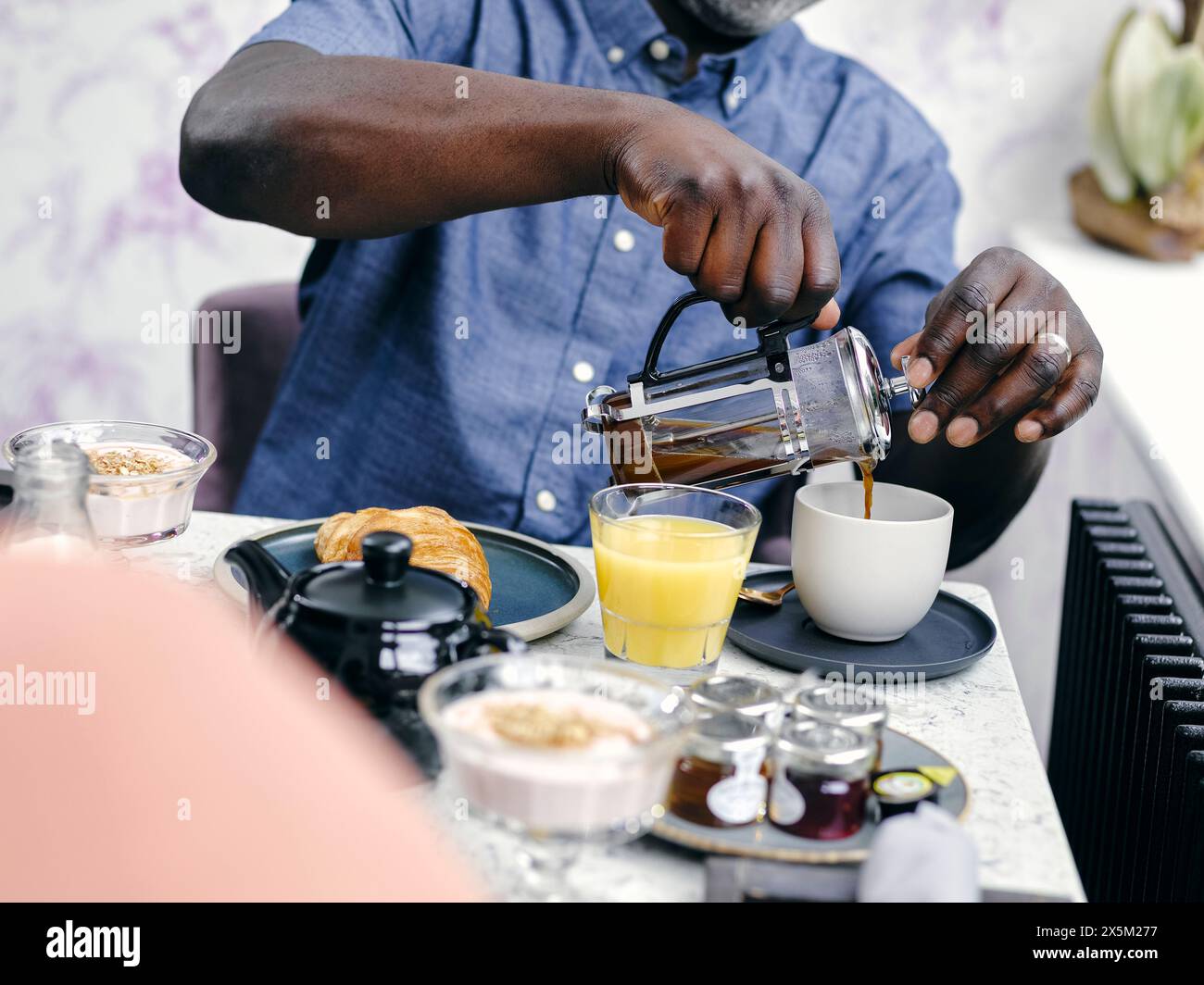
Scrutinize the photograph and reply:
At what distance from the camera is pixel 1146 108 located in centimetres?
222

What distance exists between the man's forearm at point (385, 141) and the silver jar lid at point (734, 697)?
19.9 inches

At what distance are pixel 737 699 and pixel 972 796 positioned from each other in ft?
0.58

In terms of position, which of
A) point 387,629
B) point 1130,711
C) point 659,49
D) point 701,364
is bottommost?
point 1130,711

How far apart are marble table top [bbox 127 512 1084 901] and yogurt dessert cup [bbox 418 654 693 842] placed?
0.04 meters

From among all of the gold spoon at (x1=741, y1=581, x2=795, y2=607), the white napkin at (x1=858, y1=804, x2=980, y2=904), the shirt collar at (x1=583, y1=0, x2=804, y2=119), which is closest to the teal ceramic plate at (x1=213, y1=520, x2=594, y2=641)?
the gold spoon at (x1=741, y1=581, x2=795, y2=607)

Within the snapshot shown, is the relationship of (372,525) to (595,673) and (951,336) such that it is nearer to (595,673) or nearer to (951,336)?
(595,673)

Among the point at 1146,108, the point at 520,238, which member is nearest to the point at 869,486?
the point at 520,238

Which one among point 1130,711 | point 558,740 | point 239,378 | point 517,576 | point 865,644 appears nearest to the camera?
point 558,740

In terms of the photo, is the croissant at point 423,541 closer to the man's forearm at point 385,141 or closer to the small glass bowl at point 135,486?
the small glass bowl at point 135,486

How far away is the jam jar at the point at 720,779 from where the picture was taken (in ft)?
2.25

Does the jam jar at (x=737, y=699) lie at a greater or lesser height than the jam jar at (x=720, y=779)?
greater

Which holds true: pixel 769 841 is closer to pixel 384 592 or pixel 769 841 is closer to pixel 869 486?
pixel 384 592

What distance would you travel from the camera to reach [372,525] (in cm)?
105

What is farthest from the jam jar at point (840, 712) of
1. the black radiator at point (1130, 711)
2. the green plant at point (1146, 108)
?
the green plant at point (1146, 108)
